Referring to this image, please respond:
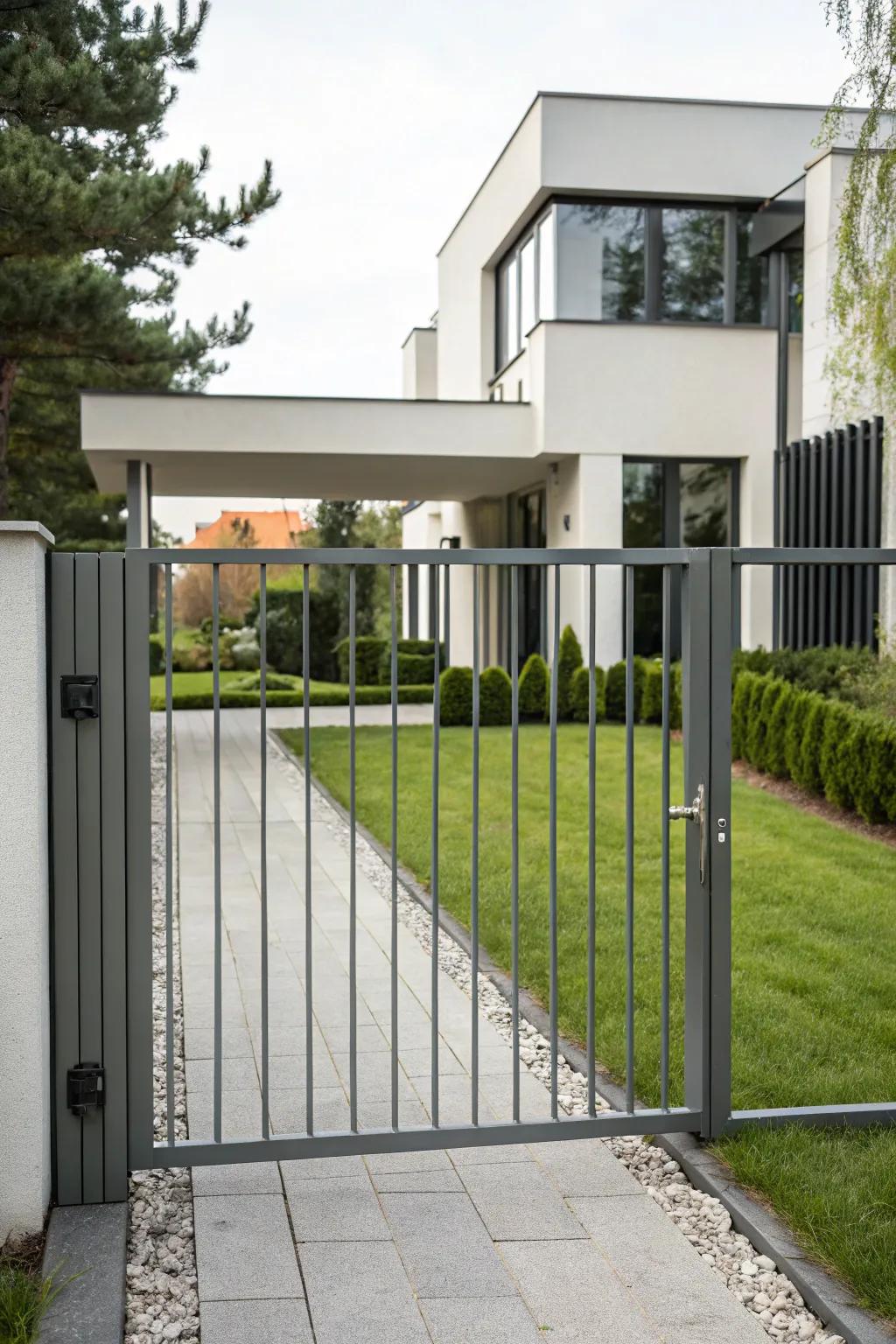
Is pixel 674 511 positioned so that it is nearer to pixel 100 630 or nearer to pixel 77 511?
pixel 100 630

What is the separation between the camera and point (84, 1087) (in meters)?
3.30

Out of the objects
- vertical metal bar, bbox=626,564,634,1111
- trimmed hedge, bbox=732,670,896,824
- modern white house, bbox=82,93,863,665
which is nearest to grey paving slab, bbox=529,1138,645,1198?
vertical metal bar, bbox=626,564,634,1111

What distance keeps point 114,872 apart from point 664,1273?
1684 millimetres

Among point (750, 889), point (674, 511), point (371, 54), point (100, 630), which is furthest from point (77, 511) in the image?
point (100, 630)

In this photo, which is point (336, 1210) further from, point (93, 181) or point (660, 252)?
point (660, 252)

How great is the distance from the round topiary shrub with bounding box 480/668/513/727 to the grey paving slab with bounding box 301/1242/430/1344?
11636mm

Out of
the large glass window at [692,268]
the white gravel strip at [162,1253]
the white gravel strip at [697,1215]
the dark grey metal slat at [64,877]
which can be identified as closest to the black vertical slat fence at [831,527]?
the large glass window at [692,268]

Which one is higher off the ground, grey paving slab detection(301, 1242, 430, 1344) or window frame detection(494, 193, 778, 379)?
window frame detection(494, 193, 778, 379)

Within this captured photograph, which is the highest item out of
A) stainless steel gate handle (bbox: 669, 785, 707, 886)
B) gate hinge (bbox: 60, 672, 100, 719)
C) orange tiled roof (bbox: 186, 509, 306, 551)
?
orange tiled roof (bbox: 186, 509, 306, 551)

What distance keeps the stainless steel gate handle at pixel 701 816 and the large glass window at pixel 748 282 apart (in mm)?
12930

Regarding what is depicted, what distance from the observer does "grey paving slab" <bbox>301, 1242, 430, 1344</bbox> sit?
2.73m

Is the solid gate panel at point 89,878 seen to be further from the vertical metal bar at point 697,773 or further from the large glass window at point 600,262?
the large glass window at point 600,262

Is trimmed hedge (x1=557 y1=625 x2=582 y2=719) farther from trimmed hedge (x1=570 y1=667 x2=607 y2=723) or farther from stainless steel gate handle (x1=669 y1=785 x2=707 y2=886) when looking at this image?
stainless steel gate handle (x1=669 y1=785 x2=707 y2=886)

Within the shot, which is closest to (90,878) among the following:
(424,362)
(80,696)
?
(80,696)
